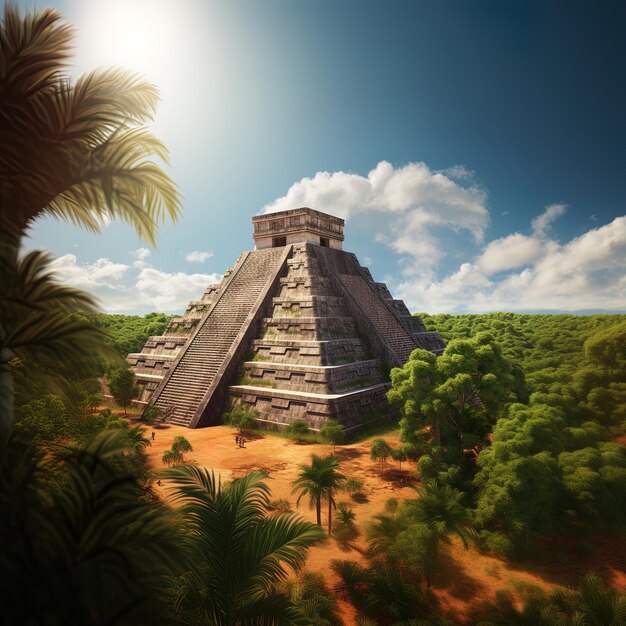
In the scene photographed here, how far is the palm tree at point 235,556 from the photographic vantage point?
145 inches

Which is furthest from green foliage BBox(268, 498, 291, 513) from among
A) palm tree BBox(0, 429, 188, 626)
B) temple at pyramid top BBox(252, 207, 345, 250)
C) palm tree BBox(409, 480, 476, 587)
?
temple at pyramid top BBox(252, 207, 345, 250)

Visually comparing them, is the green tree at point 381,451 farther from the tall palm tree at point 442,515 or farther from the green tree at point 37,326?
the green tree at point 37,326

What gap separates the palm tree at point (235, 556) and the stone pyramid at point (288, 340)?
36.0ft

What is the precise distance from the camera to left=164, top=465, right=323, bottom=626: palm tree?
3678 millimetres

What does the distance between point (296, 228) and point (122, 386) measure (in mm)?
14786

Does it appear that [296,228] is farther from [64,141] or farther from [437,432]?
[64,141]

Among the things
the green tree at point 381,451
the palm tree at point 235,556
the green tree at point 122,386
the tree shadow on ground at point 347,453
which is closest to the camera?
the palm tree at point 235,556

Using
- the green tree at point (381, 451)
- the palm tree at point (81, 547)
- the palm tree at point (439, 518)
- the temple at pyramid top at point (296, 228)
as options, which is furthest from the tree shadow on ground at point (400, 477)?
the temple at pyramid top at point (296, 228)

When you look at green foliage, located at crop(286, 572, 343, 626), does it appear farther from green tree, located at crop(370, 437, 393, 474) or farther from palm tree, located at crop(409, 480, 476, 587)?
green tree, located at crop(370, 437, 393, 474)

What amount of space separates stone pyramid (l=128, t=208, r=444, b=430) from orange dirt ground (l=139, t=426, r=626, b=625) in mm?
2734

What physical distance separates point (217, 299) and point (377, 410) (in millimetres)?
12712

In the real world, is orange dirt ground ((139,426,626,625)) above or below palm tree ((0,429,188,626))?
below

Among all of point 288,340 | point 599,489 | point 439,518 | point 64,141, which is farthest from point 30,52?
point 288,340

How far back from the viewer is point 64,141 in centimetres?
296
